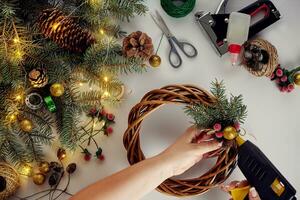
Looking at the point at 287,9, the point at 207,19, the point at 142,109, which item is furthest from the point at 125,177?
the point at 287,9

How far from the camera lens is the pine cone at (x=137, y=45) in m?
0.97

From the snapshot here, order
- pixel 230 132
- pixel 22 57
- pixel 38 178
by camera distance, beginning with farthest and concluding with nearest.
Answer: pixel 38 178
pixel 22 57
pixel 230 132

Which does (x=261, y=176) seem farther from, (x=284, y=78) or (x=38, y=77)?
(x=38, y=77)

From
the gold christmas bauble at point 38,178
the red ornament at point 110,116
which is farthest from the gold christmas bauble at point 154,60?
the gold christmas bauble at point 38,178

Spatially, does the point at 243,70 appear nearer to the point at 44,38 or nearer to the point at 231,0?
the point at 231,0

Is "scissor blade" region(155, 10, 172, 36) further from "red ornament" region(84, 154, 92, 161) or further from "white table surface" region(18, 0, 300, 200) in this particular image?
"red ornament" region(84, 154, 92, 161)

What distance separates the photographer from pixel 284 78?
1.02 metres

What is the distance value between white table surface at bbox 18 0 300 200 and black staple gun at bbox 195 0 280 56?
0.08 feet

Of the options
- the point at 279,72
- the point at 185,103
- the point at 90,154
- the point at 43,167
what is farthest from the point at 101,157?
the point at 279,72

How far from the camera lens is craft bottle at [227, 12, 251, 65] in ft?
3.36

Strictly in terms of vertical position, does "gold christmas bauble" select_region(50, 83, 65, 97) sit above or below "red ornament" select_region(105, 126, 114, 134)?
above

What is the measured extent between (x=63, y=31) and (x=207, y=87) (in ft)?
1.17

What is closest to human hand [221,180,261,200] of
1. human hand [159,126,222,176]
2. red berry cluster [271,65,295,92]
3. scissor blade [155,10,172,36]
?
human hand [159,126,222,176]

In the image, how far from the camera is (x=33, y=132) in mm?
1007
